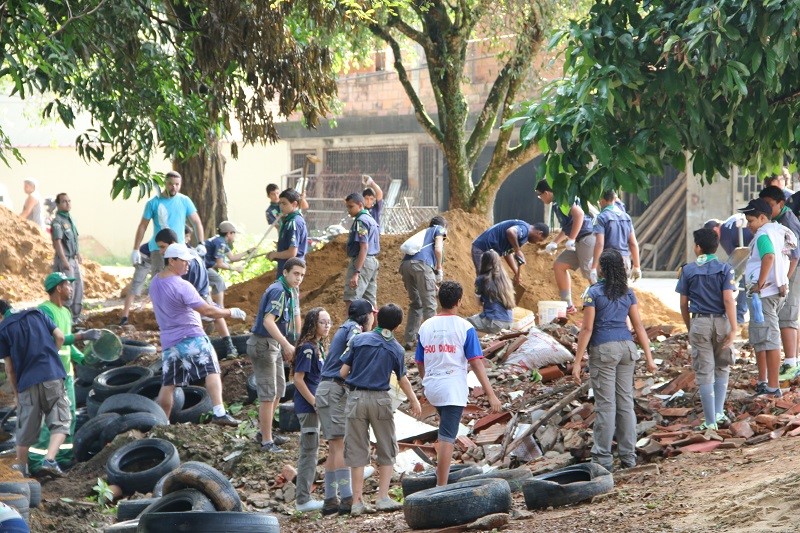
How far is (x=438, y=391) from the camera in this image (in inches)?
360

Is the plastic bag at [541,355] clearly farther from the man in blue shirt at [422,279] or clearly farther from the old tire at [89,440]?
the old tire at [89,440]

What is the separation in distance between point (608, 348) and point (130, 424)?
503 cm

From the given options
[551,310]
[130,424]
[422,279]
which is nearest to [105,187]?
[422,279]

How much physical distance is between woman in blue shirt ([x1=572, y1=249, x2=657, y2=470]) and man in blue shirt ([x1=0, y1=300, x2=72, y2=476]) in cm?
494

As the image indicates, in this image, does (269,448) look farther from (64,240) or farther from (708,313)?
(64,240)

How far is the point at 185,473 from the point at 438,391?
204cm

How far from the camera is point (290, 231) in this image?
1469 cm

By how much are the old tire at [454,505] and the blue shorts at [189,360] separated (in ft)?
11.8

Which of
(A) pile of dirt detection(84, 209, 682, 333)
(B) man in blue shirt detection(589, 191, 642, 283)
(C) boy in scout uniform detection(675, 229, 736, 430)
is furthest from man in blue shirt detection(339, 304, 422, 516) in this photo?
(A) pile of dirt detection(84, 209, 682, 333)

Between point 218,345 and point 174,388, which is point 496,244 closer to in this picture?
point 218,345

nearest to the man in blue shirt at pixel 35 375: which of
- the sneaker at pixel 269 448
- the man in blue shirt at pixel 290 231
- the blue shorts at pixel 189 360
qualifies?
the blue shorts at pixel 189 360

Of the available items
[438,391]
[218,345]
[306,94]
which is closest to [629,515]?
[438,391]

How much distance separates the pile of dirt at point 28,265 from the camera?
24.8 meters

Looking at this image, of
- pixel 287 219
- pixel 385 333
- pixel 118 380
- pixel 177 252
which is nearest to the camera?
pixel 385 333
